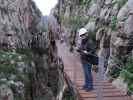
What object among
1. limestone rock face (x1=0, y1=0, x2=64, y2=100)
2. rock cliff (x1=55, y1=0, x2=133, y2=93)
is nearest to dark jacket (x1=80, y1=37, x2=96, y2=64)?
limestone rock face (x1=0, y1=0, x2=64, y2=100)

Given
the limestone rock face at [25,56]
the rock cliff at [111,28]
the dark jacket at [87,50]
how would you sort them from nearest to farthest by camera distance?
1. the limestone rock face at [25,56]
2. the dark jacket at [87,50]
3. the rock cliff at [111,28]

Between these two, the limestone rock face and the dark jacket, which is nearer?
the limestone rock face

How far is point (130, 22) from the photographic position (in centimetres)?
1013

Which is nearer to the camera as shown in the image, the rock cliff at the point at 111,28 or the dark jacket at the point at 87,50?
the dark jacket at the point at 87,50

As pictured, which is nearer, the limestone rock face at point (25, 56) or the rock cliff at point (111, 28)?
the limestone rock face at point (25, 56)

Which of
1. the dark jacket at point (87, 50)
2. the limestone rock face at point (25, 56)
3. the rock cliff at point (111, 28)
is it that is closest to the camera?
the limestone rock face at point (25, 56)

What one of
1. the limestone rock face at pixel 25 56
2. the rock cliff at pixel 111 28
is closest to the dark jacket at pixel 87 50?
the limestone rock face at pixel 25 56

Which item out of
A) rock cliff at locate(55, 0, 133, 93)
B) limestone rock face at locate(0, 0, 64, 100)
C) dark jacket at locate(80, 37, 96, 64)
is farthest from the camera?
rock cliff at locate(55, 0, 133, 93)

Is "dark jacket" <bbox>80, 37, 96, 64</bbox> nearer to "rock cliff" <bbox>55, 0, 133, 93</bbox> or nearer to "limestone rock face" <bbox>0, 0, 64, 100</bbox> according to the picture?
"limestone rock face" <bbox>0, 0, 64, 100</bbox>

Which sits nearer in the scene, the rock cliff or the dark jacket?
the dark jacket

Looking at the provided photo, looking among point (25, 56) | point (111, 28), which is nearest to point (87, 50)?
point (25, 56)

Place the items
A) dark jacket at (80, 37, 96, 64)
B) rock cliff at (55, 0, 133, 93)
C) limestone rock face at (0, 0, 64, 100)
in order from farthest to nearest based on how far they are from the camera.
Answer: rock cliff at (55, 0, 133, 93) < dark jacket at (80, 37, 96, 64) < limestone rock face at (0, 0, 64, 100)

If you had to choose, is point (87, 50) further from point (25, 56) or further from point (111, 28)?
point (111, 28)

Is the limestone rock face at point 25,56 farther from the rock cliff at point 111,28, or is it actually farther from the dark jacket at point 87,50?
the rock cliff at point 111,28
